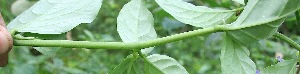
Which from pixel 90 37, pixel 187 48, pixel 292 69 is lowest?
pixel 187 48

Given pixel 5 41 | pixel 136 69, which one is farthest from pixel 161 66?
pixel 5 41

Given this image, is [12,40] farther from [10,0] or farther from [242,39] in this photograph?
[10,0]

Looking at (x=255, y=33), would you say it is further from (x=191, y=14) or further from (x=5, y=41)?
(x=5, y=41)

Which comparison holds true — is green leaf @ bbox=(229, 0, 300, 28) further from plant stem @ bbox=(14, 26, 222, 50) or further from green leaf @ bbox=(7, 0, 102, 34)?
green leaf @ bbox=(7, 0, 102, 34)

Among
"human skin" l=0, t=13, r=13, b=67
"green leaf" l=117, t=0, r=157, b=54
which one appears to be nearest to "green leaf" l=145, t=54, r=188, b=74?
"green leaf" l=117, t=0, r=157, b=54

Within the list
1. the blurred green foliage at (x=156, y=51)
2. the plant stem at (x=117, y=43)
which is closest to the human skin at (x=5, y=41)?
the plant stem at (x=117, y=43)

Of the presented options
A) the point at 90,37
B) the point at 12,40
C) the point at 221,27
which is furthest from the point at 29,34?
the point at 90,37
